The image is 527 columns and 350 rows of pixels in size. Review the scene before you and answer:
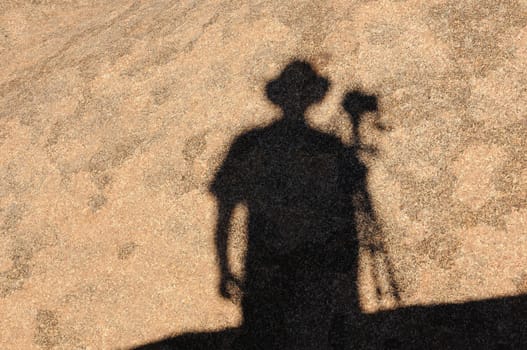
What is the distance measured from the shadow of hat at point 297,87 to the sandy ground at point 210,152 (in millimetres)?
114

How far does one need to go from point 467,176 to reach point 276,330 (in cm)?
258

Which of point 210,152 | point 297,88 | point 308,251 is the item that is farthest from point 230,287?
point 297,88

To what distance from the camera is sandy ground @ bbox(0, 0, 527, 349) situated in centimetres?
488

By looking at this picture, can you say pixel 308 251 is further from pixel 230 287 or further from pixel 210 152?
pixel 210 152

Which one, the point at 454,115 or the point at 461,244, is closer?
the point at 461,244

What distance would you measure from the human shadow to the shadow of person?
11mm

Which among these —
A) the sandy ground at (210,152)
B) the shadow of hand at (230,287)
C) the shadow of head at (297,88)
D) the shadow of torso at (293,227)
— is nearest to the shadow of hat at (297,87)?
the shadow of head at (297,88)

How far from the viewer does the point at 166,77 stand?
6758 millimetres

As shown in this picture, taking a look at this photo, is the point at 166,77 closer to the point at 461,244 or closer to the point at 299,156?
the point at 299,156

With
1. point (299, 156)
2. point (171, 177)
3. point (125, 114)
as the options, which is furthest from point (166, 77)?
point (299, 156)

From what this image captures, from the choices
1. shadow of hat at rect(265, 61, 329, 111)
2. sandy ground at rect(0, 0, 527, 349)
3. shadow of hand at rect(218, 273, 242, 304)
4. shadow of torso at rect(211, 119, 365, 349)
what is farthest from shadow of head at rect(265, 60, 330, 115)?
shadow of hand at rect(218, 273, 242, 304)

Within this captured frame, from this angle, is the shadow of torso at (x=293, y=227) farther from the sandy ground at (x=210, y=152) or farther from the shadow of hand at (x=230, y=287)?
the sandy ground at (x=210, y=152)

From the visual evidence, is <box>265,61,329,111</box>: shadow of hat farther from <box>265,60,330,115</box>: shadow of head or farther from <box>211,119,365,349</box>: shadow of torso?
<box>211,119,365,349</box>: shadow of torso

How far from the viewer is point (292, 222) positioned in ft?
17.2
